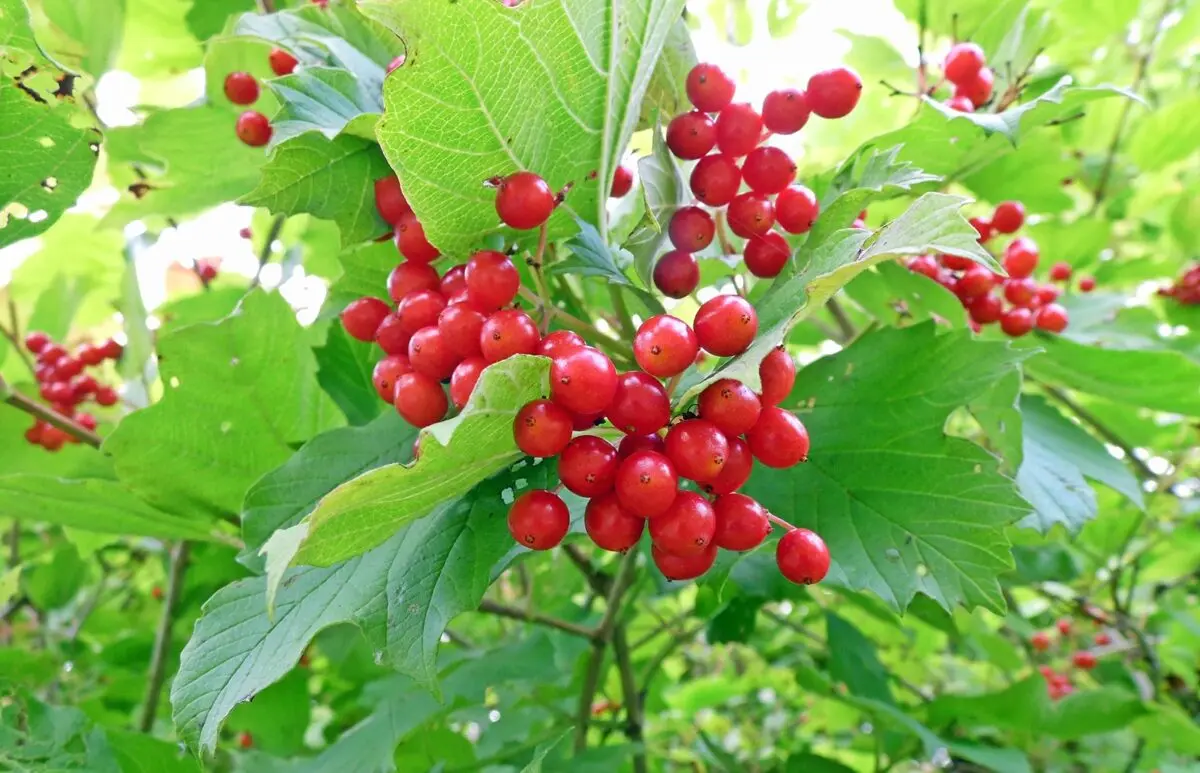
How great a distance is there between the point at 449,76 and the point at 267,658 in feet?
2.06

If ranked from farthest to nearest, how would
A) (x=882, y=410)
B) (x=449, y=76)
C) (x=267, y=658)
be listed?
(x=882, y=410)
(x=267, y=658)
(x=449, y=76)

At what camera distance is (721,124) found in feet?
3.50

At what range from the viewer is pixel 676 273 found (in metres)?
1.03

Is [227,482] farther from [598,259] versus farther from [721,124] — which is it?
[721,124]

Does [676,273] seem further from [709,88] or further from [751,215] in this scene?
[709,88]

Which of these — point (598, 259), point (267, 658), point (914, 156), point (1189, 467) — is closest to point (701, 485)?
point (598, 259)

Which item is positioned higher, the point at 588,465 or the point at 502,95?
the point at 502,95

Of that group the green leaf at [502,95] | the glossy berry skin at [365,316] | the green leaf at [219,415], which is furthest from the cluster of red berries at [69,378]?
the green leaf at [502,95]

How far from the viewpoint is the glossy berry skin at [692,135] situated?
3.44 feet

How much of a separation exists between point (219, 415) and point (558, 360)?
2.39 feet

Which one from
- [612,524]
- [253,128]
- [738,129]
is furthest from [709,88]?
[253,128]

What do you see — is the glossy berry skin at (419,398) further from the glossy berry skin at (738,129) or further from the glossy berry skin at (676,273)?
the glossy berry skin at (738,129)

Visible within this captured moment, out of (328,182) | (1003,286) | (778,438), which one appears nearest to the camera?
(778,438)

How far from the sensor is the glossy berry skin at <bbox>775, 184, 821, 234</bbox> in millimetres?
→ 1056
